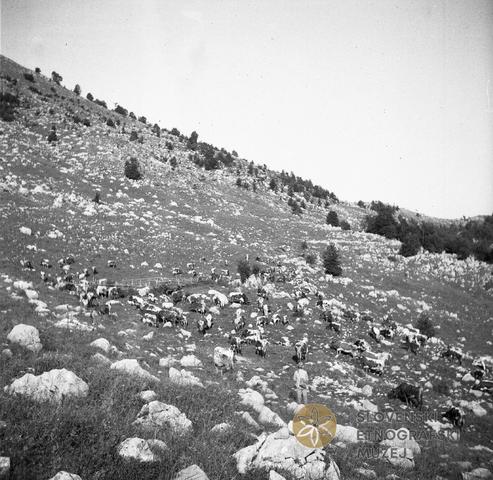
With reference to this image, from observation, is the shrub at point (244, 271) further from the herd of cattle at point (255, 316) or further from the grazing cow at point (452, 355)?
the grazing cow at point (452, 355)

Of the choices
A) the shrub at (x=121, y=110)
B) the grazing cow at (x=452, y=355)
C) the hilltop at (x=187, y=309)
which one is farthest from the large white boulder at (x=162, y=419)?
the shrub at (x=121, y=110)

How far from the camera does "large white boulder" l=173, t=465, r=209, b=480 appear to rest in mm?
3846

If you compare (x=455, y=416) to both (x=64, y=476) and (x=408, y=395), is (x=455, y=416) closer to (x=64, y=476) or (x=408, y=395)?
(x=408, y=395)

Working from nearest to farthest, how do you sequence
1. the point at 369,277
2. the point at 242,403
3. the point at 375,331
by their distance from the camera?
the point at 242,403 < the point at 375,331 < the point at 369,277

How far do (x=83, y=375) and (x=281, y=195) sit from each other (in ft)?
196

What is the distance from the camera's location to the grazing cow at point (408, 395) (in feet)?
35.3

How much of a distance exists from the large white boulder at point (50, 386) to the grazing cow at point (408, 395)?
1015 centimetres

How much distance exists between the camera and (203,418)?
5.89 m

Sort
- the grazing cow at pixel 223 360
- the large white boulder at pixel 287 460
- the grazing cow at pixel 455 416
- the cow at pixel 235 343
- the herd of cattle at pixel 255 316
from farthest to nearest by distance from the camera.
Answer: the herd of cattle at pixel 255 316, the cow at pixel 235 343, the grazing cow at pixel 223 360, the grazing cow at pixel 455 416, the large white boulder at pixel 287 460

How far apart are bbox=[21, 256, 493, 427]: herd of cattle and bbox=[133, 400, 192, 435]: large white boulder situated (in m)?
5.41

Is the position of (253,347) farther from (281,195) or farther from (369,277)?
(281,195)

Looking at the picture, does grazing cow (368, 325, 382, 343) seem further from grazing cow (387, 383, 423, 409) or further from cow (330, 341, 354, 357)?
grazing cow (387, 383, 423, 409)

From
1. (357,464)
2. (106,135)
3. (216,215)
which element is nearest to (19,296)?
(357,464)

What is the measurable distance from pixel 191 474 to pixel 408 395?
9.83 metres
